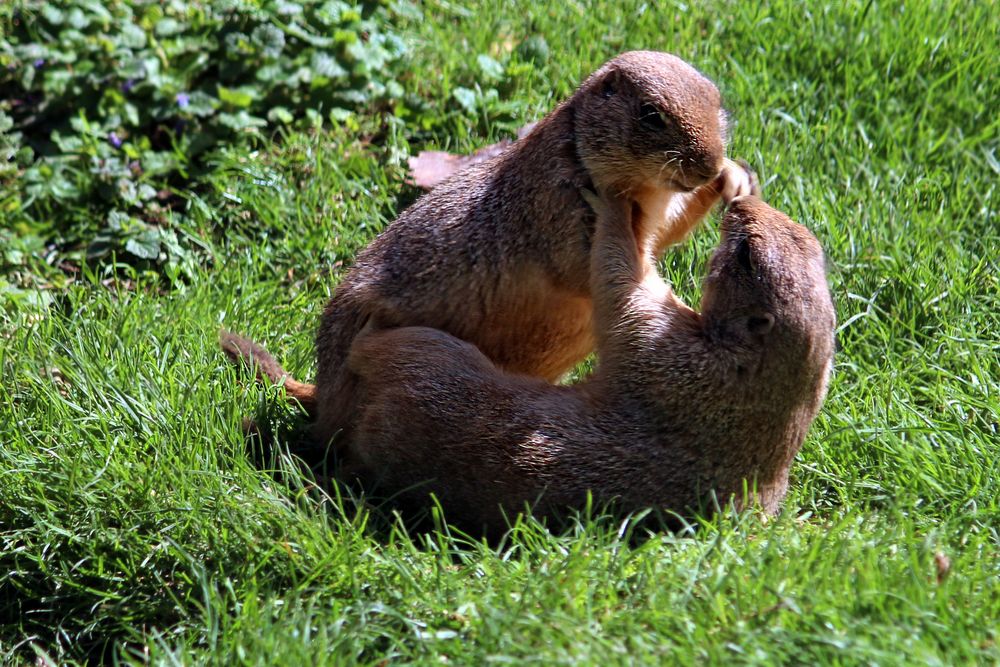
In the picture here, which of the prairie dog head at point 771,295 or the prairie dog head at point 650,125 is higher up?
the prairie dog head at point 650,125

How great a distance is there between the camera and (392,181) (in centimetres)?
680

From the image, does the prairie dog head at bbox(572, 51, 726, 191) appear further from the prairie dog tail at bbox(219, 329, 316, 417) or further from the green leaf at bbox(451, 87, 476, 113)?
the green leaf at bbox(451, 87, 476, 113)

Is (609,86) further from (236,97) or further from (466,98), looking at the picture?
(236,97)

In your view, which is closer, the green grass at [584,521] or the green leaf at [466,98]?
the green grass at [584,521]

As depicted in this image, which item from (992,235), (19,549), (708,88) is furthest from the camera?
(992,235)

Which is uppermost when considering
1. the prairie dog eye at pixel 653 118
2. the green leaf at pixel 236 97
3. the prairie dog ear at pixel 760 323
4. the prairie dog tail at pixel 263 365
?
the prairie dog eye at pixel 653 118

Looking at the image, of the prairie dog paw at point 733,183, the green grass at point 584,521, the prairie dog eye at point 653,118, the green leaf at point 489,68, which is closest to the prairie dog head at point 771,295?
the prairie dog paw at point 733,183

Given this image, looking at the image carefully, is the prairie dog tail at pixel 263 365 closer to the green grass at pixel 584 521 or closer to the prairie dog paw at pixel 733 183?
the green grass at pixel 584 521

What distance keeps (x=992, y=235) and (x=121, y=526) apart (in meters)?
4.33

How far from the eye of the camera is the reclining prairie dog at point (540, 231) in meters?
4.87

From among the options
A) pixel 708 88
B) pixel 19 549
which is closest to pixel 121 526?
pixel 19 549

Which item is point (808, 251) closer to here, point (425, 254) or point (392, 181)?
point (425, 254)

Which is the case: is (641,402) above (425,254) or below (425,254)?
below

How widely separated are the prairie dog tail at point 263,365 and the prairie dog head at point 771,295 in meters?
1.87
